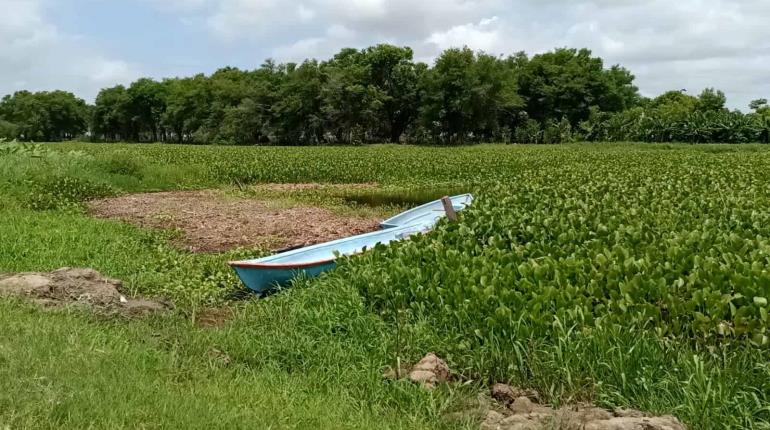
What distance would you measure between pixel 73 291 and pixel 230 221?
6.44 m

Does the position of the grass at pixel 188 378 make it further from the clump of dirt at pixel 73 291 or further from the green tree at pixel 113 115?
the green tree at pixel 113 115

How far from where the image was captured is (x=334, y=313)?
6.03 m

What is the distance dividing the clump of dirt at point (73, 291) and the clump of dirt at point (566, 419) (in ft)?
12.7

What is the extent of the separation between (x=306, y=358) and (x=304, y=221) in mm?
7794

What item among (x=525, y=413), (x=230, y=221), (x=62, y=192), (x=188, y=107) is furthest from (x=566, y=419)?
(x=188, y=107)

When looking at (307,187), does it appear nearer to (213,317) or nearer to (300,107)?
(213,317)

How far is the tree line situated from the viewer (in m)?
49.8

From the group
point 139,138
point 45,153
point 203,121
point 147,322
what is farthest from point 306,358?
point 139,138

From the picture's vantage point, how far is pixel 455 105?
5175 cm

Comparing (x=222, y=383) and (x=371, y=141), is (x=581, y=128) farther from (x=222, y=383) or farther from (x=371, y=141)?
(x=222, y=383)

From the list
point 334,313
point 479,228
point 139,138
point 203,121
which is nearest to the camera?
point 334,313

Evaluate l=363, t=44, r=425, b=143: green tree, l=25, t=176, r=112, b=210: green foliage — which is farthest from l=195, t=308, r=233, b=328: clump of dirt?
l=363, t=44, r=425, b=143: green tree

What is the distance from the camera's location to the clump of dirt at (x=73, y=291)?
616 centimetres

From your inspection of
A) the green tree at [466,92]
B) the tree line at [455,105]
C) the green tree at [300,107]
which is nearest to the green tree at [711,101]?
the tree line at [455,105]
